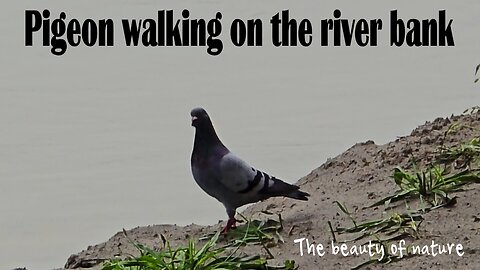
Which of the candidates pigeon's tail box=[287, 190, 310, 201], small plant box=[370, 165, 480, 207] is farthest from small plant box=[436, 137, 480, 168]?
pigeon's tail box=[287, 190, 310, 201]

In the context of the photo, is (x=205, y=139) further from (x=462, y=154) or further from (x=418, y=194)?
(x=462, y=154)

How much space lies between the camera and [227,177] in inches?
139

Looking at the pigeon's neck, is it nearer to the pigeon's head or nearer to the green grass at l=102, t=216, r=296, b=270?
the pigeon's head

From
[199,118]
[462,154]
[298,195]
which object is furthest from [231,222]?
[462,154]

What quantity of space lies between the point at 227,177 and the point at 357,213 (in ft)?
1.61

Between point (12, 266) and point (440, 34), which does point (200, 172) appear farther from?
point (440, 34)

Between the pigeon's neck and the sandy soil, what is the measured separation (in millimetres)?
327

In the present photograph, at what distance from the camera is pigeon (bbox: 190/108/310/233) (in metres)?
3.55

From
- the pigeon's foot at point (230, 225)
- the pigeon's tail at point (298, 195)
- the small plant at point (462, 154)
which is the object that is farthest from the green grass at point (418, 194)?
the pigeon's foot at point (230, 225)

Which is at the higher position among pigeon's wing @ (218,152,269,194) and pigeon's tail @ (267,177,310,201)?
pigeon's wing @ (218,152,269,194)

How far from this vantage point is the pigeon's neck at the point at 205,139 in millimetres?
3631

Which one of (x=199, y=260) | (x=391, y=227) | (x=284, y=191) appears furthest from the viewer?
(x=284, y=191)

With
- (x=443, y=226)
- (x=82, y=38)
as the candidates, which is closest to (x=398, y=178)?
(x=443, y=226)

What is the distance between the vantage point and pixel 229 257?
9.86 ft
